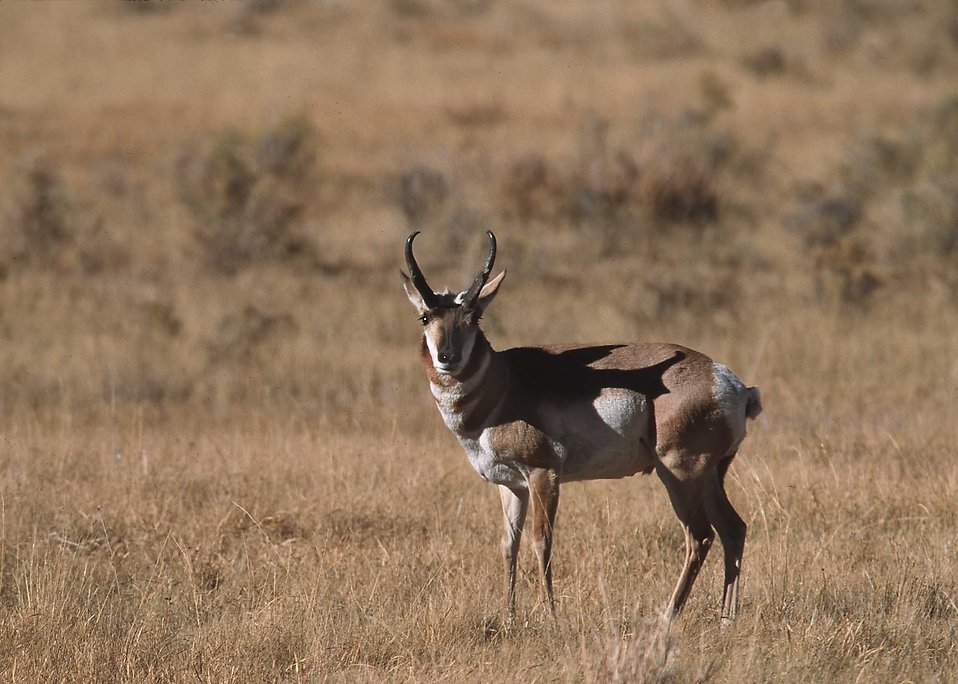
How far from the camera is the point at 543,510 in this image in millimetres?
6785

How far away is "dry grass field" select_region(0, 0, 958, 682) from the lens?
6.52 m

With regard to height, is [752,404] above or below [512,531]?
above

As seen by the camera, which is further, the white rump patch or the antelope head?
the white rump patch

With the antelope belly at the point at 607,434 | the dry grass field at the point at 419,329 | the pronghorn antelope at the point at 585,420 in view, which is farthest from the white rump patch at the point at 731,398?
the dry grass field at the point at 419,329

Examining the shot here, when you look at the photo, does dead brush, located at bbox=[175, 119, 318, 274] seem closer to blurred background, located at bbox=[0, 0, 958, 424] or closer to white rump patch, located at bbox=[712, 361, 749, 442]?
blurred background, located at bbox=[0, 0, 958, 424]

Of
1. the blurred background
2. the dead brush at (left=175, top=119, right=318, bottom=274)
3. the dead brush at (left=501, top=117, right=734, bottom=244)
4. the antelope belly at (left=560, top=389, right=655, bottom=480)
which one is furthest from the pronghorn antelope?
the dead brush at (left=501, top=117, right=734, bottom=244)

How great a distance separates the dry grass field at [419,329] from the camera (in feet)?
21.4

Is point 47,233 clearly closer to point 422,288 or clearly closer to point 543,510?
point 422,288

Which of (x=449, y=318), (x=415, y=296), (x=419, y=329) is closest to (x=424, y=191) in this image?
(x=419, y=329)

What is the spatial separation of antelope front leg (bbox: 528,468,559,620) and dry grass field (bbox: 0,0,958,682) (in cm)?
25

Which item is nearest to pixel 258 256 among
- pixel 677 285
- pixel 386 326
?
pixel 386 326

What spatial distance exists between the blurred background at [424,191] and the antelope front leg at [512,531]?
17.7ft

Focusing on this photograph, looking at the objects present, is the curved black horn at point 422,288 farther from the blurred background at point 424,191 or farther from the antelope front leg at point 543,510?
the blurred background at point 424,191

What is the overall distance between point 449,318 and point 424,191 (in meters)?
17.0
